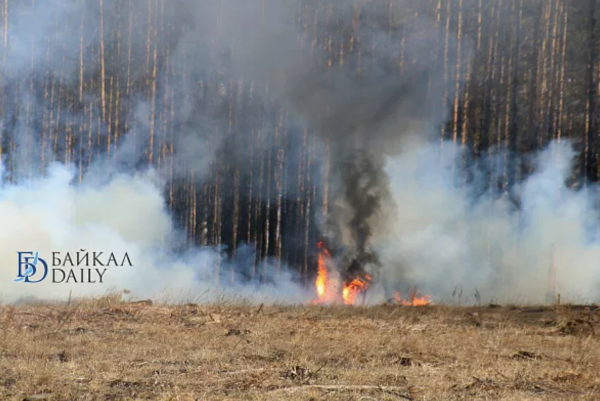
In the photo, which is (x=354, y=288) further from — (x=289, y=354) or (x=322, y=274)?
(x=289, y=354)

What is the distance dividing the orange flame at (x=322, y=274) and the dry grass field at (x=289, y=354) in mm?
9015

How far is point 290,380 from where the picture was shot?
927 centimetres

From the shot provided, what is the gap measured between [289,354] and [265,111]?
71.9 ft

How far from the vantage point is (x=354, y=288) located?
86.9ft

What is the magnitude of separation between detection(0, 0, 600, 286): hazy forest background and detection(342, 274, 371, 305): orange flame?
304cm

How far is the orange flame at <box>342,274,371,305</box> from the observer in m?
25.8

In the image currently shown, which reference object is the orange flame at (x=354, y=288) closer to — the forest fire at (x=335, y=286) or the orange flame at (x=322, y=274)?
the forest fire at (x=335, y=286)

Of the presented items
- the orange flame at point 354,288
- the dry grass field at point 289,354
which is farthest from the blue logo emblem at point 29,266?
the orange flame at point 354,288

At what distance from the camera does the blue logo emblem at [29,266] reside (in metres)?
21.3

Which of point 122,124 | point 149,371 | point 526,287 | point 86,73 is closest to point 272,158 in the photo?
point 122,124

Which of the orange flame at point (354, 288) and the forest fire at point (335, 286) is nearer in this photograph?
the orange flame at point (354, 288)

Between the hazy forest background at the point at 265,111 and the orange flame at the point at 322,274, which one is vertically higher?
the hazy forest background at the point at 265,111

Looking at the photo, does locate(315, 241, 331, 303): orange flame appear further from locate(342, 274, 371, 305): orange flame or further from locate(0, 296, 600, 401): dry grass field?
locate(0, 296, 600, 401): dry grass field

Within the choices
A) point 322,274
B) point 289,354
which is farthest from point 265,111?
point 289,354
